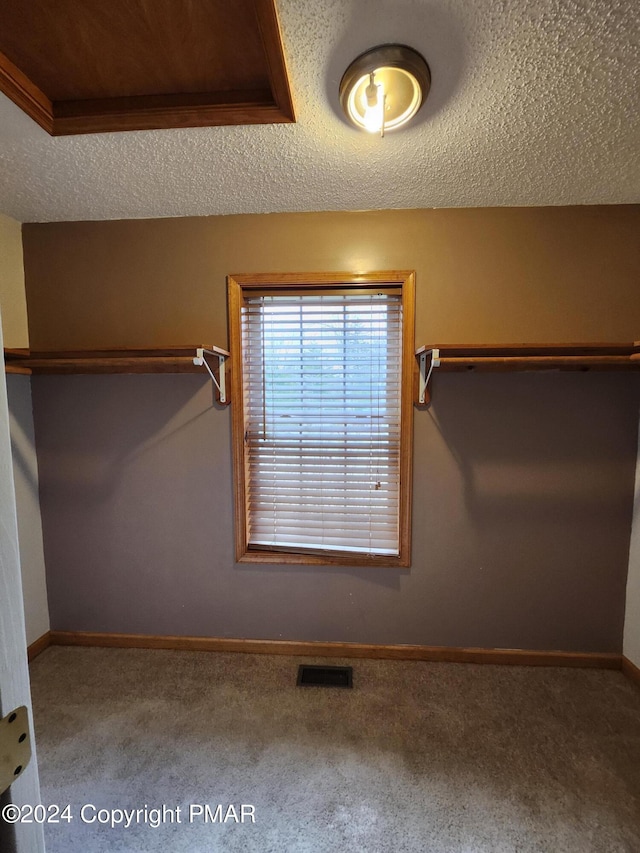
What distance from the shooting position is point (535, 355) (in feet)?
4.83

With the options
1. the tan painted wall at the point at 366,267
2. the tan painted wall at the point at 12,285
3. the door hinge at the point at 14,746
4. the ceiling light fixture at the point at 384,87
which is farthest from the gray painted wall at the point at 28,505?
the ceiling light fixture at the point at 384,87

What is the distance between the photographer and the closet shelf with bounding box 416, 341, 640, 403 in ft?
4.66

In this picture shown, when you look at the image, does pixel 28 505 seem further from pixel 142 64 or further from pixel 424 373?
pixel 424 373

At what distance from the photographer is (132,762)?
1.33 meters

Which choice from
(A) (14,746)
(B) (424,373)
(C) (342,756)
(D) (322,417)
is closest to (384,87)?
(B) (424,373)

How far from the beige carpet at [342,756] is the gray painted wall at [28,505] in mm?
270

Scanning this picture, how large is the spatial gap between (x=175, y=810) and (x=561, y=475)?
2.08m

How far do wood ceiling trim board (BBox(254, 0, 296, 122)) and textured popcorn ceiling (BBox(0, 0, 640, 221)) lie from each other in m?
0.03

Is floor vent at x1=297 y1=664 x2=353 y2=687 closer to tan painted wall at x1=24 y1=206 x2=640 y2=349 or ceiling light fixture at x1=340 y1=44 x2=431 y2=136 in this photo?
tan painted wall at x1=24 y1=206 x2=640 y2=349

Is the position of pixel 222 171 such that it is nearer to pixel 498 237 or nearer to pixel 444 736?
pixel 498 237

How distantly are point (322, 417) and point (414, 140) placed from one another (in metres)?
1.16

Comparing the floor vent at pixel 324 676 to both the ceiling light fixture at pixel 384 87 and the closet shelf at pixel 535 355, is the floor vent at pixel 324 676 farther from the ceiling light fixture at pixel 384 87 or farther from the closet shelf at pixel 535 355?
the ceiling light fixture at pixel 384 87

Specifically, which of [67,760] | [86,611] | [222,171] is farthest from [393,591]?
[222,171]

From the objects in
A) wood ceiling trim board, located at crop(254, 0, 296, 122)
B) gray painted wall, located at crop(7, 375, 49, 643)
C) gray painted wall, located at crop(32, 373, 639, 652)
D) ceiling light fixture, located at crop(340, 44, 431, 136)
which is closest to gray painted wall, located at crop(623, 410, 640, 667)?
gray painted wall, located at crop(32, 373, 639, 652)
